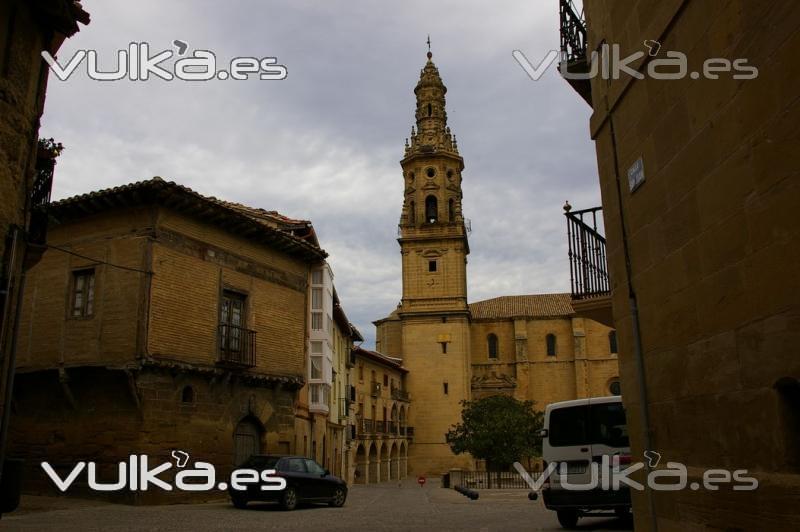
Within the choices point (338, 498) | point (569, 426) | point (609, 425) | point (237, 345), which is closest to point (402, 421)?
point (237, 345)

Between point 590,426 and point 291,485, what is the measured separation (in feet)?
26.9

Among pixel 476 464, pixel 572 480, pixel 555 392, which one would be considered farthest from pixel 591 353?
pixel 572 480

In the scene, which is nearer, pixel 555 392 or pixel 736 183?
pixel 736 183

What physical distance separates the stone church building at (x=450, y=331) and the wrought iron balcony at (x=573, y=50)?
150 ft

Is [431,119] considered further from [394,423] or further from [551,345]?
[394,423]

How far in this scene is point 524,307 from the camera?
63.3 metres

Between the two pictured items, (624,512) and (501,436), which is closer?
(624,512)

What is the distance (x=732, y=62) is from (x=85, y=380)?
17.0 m

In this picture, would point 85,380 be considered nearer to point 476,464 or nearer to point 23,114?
point 23,114

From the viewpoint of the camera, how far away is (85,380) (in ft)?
57.5

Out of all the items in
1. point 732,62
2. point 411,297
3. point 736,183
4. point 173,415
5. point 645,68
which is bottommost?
point 173,415

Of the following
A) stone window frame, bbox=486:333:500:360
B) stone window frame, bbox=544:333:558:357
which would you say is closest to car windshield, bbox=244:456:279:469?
stone window frame, bbox=486:333:500:360

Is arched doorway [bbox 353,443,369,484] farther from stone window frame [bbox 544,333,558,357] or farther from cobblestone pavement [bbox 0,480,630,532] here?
cobblestone pavement [bbox 0,480,630,532]

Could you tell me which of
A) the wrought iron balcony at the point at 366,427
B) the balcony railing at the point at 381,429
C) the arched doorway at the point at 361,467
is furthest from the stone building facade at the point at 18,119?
the arched doorway at the point at 361,467
